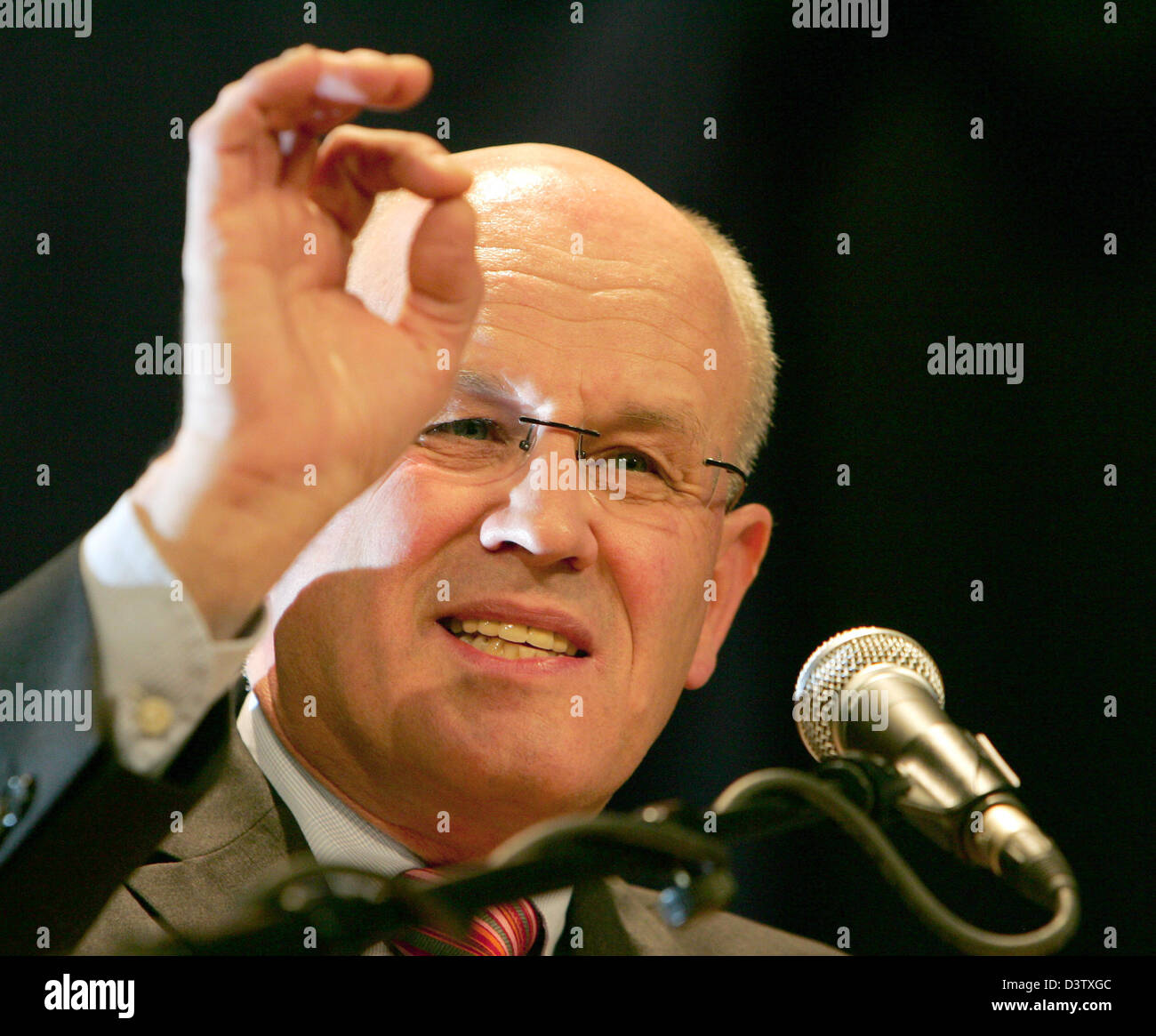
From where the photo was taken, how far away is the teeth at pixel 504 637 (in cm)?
179

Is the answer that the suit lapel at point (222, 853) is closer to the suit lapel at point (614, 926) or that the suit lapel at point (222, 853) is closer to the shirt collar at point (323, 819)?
the shirt collar at point (323, 819)

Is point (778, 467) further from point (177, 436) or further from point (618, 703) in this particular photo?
point (177, 436)

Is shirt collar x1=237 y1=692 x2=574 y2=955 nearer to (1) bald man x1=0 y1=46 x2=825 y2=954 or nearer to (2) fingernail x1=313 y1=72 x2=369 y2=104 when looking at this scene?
(1) bald man x1=0 y1=46 x2=825 y2=954

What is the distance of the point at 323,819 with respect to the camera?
1.83m

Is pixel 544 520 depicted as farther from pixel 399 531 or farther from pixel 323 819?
pixel 323 819

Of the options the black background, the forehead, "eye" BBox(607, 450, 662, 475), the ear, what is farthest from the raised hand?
the black background

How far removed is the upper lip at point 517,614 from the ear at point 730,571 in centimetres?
52

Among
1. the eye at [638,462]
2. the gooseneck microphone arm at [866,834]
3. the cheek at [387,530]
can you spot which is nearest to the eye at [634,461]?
the eye at [638,462]

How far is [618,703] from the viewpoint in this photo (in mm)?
1886

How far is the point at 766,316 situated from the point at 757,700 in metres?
0.92

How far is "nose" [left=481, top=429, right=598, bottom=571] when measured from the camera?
177 centimetres

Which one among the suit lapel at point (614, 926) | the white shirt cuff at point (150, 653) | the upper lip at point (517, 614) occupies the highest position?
the white shirt cuff at point (150, 653)

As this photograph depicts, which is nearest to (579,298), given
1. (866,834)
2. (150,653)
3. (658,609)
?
(658,609)
